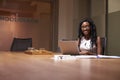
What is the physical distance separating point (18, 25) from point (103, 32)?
7.64ft

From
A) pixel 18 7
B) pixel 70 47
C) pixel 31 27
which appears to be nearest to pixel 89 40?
pixel 70 47

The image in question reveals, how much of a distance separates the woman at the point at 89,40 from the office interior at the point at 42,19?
1.95 meters

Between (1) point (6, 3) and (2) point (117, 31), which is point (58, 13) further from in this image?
(2) point (117, 31)

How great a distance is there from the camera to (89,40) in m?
3.05

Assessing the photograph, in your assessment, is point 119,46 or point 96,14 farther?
point 96,14

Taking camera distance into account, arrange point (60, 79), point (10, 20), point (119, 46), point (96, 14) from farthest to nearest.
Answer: point (10, 20), point (96, 14), point (119, 46), point (60, 79)

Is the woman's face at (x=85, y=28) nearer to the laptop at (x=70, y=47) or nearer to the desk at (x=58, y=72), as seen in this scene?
the laptop at (x=70, y=47)

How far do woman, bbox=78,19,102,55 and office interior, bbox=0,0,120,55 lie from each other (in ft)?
6.41

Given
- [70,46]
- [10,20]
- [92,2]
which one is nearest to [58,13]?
[92,2]

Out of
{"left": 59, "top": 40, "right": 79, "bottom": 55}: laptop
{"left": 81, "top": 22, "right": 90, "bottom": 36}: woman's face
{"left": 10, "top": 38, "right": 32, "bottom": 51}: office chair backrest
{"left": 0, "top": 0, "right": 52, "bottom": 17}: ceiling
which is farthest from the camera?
{"left": 0, "top": 0, "right": 52, "bottom": 17}: ceiling

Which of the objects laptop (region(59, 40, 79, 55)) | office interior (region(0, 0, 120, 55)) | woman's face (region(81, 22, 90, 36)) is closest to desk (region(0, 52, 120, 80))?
laptop (region(59, 40, 79, 55))

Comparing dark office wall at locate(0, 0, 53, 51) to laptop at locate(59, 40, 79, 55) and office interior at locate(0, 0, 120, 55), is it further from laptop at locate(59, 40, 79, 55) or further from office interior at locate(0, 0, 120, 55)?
laptop at locate(59, 40, 79, 55)

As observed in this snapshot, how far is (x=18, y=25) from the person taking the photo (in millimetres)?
5469

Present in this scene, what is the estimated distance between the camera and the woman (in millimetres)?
2908
